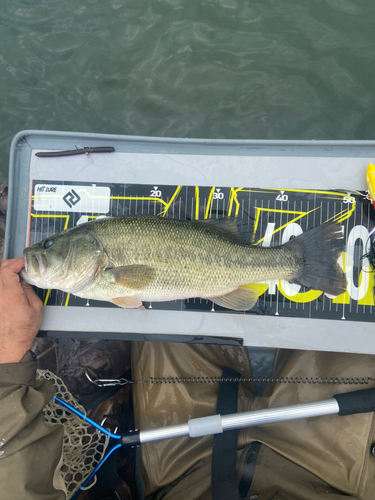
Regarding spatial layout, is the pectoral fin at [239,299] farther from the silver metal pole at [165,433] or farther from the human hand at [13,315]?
the human hand at [13,315]

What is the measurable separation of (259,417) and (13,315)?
1.98m

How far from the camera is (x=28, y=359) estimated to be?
229 centimetres

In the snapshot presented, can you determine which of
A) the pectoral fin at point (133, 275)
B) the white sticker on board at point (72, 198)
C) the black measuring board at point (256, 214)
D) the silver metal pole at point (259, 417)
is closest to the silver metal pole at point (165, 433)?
the silver metal pole at point (259, 417)

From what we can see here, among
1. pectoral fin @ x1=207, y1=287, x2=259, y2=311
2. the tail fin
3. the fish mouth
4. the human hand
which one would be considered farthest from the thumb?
the tail fin

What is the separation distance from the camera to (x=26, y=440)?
6.38ft

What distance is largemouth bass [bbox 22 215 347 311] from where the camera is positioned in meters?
2.23

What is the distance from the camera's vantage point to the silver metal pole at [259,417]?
7.06 ft

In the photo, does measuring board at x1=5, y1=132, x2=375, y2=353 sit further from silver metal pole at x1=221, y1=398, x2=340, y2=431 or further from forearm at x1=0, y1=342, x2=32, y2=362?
silver metal pole at x1=221, y1=398, x2=340, y2=431

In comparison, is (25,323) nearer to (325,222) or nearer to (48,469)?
(48,469)

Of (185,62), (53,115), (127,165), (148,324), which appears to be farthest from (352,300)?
(53,115)

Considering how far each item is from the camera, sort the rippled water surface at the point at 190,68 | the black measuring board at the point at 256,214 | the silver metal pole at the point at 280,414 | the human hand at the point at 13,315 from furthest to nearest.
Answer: the rippled water surface at the point at 190,68 < the black measuring board at the point at 256,214 < the human hand at the point at 13,315 < the silver metal pole at the point at 280,414

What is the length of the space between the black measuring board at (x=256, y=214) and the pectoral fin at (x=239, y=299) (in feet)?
0.52

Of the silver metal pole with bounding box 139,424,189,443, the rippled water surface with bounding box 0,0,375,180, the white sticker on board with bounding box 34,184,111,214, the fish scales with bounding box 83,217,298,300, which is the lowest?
the silver metal pole with bounding box 139,424,189,443

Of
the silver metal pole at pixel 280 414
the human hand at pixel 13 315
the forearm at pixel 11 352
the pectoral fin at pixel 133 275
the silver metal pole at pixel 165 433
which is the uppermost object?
the pectoral fin at pixel 133 275
